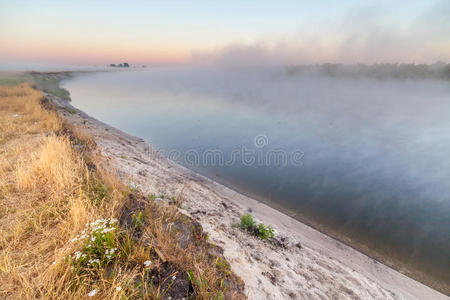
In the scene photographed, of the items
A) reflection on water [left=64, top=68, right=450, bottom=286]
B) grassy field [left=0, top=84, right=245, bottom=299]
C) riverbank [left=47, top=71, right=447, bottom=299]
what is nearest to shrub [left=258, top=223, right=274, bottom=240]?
riverbank [left=47, top=71, right=447, bottom=299]

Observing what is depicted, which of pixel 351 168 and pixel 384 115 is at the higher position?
pixel 384 115

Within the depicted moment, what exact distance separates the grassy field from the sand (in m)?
0.78

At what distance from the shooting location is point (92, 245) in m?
2.96

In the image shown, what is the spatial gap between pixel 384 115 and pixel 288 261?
32171 millimetres

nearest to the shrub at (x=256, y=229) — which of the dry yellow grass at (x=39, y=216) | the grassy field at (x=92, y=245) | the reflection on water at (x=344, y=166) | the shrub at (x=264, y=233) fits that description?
the shrub at (x=264, y=233)

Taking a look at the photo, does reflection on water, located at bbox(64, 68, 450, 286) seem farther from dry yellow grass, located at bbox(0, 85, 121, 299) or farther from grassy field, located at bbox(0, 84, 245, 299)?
dry yellow grass, located at bbox(0, 85, 121, 299)

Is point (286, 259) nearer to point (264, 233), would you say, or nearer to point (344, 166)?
point (264, 233)

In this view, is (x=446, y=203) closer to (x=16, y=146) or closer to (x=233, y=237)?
(x=233, y=237)

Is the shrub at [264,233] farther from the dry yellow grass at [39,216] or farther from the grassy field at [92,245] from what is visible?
the dry yellow grass at [39,216]

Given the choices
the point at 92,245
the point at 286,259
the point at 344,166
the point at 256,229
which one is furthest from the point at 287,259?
the point at 344,166

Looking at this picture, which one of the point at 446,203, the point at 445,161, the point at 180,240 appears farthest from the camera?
the point at 445,161

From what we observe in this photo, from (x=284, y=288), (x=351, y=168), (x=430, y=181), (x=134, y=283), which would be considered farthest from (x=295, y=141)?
(x=134, y=283)

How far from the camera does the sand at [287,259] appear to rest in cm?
430

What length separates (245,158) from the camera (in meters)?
14.5
